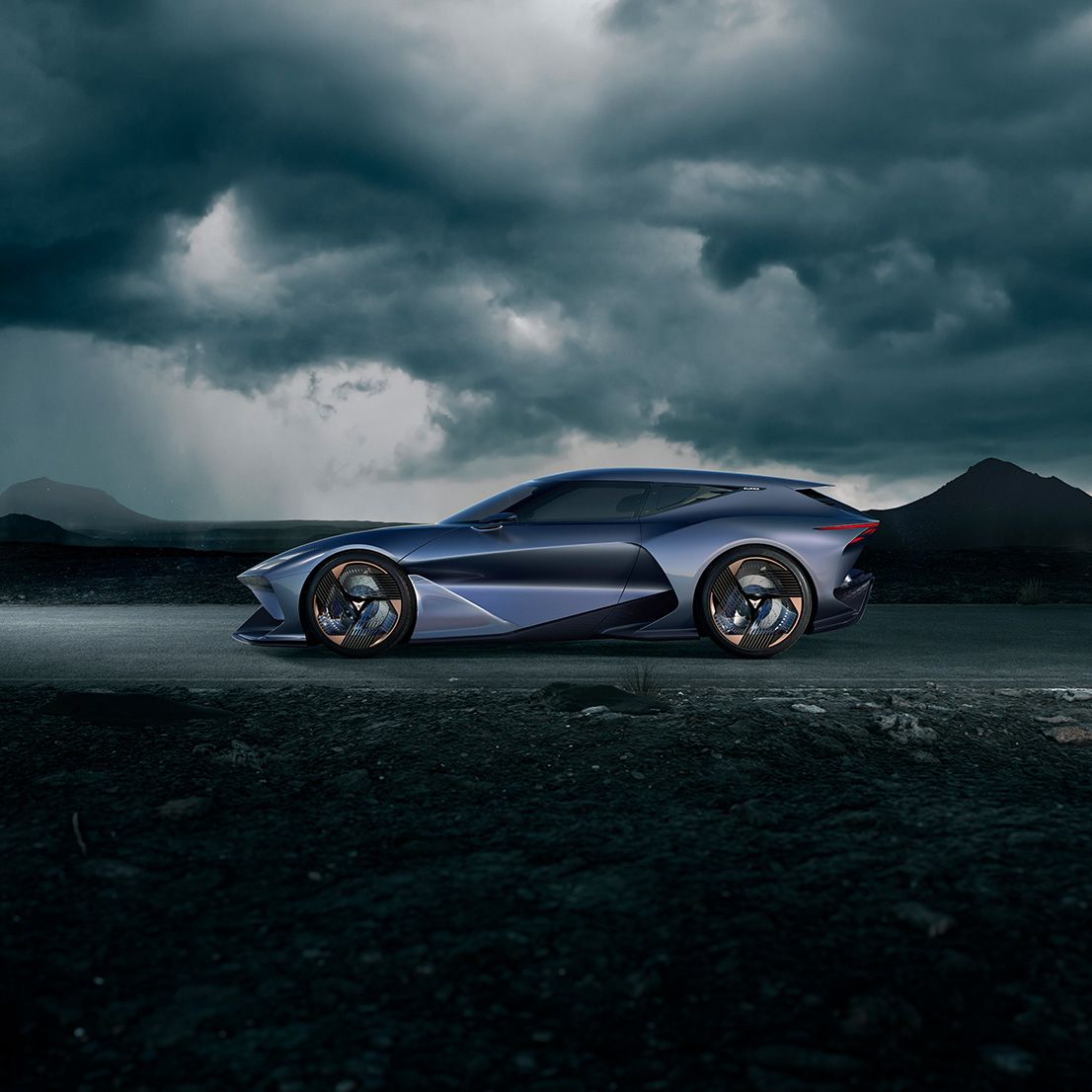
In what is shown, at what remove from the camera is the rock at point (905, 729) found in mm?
4113

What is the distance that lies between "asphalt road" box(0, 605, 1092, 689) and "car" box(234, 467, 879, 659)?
21 centimetres

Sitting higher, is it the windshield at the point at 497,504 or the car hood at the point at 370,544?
the windshield at the point at 497,504

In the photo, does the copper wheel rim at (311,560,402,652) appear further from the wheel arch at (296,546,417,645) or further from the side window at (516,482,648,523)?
the side window at (516,482,648,523)

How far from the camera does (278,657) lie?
715cm

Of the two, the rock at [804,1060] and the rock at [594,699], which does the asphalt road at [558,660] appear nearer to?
the rock at [594,699]

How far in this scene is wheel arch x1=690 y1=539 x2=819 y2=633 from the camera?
718 cm

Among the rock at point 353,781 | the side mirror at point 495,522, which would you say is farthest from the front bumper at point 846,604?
the rock at point 353,781

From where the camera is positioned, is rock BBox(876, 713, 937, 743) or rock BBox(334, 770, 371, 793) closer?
rock BBox(334, 770, 371, 793)

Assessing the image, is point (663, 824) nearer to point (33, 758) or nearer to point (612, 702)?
point (612, 702)

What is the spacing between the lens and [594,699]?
4957mm

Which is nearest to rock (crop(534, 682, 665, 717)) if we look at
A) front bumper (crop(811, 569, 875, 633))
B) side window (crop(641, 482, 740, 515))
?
side window (crop(641, 482, 740, 515))

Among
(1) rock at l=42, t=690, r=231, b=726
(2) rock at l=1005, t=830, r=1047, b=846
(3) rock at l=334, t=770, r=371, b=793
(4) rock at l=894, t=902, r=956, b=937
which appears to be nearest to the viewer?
(4) rock at l=894, t=902, r=956, b=937

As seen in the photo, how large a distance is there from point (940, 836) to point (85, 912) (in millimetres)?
2247

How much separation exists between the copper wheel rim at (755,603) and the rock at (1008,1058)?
18.0 feet
